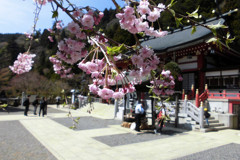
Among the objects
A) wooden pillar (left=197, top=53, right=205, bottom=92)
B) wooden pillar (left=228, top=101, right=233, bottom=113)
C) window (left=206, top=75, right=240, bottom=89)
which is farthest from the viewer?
wooden pillar (left=197, top=53, right=205, bottom=92)

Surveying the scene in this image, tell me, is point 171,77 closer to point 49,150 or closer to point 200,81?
point 49,150

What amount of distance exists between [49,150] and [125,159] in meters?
2.35

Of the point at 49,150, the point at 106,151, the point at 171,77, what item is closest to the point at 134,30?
the point at 171,77

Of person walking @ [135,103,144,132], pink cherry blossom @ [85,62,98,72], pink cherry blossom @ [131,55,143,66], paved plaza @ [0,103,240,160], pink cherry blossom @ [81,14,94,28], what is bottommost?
paved plaza @ [0,103,240,160]

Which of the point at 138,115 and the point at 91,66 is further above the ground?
the point at 91,66

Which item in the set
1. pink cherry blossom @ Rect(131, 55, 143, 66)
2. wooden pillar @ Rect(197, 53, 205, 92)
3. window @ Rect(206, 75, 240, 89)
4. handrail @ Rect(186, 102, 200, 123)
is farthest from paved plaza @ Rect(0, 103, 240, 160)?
wooden pillar @ Rect(197, 53, 205, 92)

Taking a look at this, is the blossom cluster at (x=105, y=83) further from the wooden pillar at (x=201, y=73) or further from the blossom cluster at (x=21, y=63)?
the wooden pillar at (x=201, y=73)

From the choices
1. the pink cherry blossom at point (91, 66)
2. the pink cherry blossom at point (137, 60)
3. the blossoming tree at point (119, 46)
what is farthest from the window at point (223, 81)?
the pink cherry blossom at point (91, 66)

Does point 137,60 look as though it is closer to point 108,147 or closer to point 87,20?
point 87,20

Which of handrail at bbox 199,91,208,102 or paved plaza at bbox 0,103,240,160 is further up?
handrail at bbox 199,91,208,102

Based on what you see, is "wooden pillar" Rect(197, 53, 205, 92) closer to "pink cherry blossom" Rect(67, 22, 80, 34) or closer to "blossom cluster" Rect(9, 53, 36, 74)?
"blossom cluster" Rect(9, 53, 36, 74)

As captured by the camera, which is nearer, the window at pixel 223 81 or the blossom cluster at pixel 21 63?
the blossom cluster at pixel 21 63

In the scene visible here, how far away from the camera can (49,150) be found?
16.8 feet

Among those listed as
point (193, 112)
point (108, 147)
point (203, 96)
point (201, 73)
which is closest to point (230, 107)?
point (203, 96)
